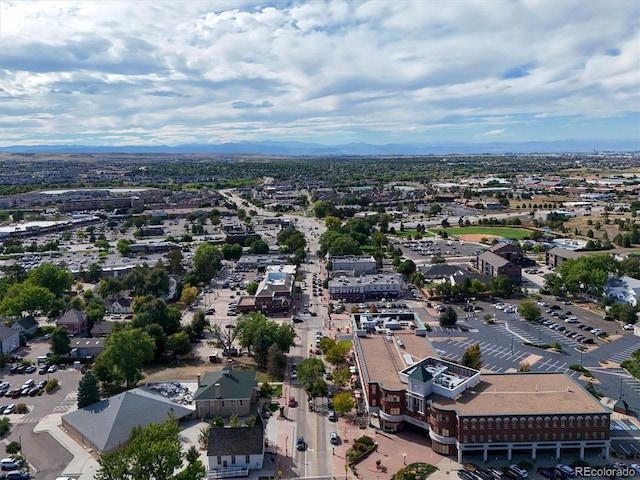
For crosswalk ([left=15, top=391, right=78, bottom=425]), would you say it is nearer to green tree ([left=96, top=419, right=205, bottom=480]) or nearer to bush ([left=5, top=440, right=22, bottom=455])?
bush ([left=5, top=440, right=22, bottom=455])

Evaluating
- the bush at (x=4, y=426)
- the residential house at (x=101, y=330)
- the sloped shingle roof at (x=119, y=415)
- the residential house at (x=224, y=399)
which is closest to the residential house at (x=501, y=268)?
the residential house at (x=224, y=399)

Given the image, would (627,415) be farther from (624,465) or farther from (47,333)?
(47,333)

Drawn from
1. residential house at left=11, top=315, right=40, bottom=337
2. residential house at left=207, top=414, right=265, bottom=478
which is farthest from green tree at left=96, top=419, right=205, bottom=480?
residential house at left=11, top=315, right=40, bottom=337

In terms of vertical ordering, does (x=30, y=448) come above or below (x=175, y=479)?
below

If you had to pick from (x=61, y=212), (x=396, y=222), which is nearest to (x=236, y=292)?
(x=396, y=222)

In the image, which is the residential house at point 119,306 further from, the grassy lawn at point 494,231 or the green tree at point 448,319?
the grassy lawn at point 494,231

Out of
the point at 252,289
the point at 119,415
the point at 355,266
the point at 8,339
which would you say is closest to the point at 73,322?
the point at 8,339
